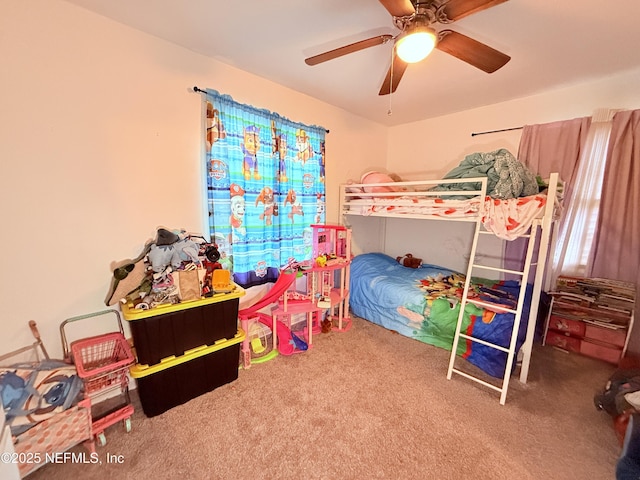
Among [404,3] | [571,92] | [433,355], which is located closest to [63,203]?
[404,3]

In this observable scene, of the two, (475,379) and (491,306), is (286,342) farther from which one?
(491,306)

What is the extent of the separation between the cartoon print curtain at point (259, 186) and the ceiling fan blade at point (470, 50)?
1548 mm

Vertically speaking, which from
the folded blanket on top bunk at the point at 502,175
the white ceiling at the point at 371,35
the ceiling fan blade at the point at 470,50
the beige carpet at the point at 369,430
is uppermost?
the white ceiling at the point at 371,35

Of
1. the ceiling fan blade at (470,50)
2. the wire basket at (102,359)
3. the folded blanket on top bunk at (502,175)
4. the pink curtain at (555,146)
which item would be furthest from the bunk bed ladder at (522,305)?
the wire basket at (102,359)

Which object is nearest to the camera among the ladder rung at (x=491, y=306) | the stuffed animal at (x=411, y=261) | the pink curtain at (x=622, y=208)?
the ladder rung at (x=491, y=306)

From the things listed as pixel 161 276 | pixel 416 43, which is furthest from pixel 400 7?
pixel 161 276

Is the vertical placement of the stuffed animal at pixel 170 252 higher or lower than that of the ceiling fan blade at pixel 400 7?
lower

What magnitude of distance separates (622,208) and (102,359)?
437 centimetres

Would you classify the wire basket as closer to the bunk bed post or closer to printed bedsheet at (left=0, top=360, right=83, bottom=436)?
printed bedsheet at (left=0, top=360, right=83, bottom=436)

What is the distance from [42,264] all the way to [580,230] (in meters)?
4.41

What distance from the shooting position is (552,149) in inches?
104

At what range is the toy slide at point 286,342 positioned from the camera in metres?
2.40

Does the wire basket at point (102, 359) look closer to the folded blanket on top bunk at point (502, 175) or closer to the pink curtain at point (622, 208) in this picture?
the folded blanket on top bunk at point (502, 175)

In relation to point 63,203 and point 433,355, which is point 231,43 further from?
point 433,355
